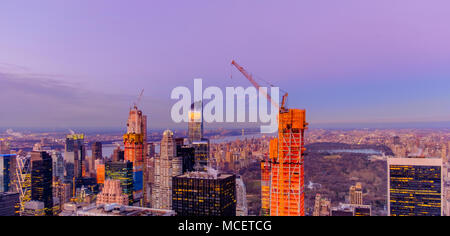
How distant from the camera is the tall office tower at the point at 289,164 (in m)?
9.55

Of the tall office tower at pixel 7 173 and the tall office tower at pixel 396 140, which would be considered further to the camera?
the tall office tower at pixel 7 173

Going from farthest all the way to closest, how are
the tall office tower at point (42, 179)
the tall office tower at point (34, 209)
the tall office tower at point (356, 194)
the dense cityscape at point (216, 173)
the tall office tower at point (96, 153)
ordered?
the tall office tower at point (96, 153) → the tall office tower at point (42, 179) → the tall office tower at point (34, 209) → the tall office tower at point (356, 194) → the dense cityscape at point (216, 173)

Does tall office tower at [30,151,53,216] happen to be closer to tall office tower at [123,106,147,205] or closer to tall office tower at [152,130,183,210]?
tall office tower at [123,106,147,205]

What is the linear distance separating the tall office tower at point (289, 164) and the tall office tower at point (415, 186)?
553 centimetres

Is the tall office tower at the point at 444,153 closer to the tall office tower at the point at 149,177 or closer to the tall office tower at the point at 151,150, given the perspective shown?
the tall office tower at the point at 149,177

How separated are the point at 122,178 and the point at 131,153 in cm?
209

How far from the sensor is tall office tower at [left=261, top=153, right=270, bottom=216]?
10078 millimetres

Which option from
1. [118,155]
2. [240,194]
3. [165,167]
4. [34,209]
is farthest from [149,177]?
[240,194]

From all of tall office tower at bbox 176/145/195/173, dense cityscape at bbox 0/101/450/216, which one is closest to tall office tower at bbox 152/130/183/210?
dense cityscape at bbox 0/101/450/216

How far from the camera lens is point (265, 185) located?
11.1 meters

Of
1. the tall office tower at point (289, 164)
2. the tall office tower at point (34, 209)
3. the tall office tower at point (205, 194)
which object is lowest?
the tall office tower at point (34, 209)

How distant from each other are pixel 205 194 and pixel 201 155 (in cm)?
491

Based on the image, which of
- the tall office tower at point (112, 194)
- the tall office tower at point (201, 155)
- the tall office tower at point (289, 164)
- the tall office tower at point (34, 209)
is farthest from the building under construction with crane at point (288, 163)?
the tall office tower at point (34, 209)

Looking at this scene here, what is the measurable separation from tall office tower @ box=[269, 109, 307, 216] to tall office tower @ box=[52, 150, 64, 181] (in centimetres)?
1577
